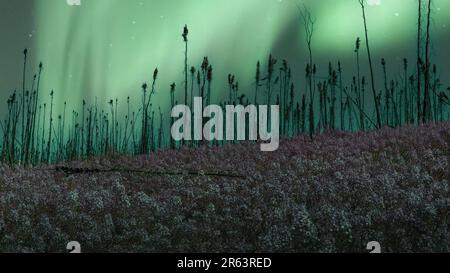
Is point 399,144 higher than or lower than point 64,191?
higher

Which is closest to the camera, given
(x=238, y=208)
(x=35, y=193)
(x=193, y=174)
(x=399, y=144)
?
(x=238, y=208)

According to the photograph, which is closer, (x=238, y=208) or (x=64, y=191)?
(x=238, y=208)

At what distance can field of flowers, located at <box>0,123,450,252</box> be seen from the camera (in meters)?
9.77

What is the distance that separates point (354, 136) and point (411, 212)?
14855 millimetres

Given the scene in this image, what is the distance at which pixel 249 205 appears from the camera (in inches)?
497

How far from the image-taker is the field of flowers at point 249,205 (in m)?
9.77

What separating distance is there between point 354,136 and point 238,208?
1475 centimetres

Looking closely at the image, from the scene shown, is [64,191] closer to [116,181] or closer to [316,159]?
[116,181]
